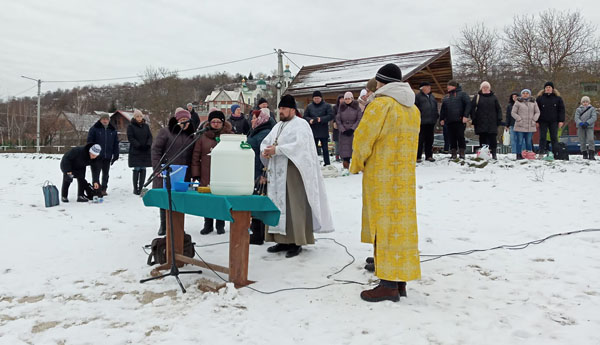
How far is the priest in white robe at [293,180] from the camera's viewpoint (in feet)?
15.5

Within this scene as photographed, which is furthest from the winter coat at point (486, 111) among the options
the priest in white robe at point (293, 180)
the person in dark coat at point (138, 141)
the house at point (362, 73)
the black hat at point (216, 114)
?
the person in dark coat at point (138, 141)

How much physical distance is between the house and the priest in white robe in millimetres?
8064

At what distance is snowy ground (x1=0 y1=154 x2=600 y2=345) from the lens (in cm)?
299

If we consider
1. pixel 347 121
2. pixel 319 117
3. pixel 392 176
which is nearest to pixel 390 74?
pixel 392 176

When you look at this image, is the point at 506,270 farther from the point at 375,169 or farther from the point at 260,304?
the point at 260,304

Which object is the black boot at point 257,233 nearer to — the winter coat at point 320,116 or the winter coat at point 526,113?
the winter coat at point 320,116

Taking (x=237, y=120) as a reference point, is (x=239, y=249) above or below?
below

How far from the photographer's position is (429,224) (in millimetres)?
6172

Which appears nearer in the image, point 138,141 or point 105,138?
point 138,141

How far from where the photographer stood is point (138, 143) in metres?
9.20

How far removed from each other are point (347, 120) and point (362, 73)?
451cm

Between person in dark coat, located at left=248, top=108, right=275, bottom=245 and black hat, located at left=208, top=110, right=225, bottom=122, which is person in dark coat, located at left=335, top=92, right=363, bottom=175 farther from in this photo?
black hat, located at left=208, top=110, right=225, bottom=122

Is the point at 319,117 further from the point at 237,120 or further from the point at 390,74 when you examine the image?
the point at 390,74

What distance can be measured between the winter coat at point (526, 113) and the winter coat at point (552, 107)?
0.60ft
